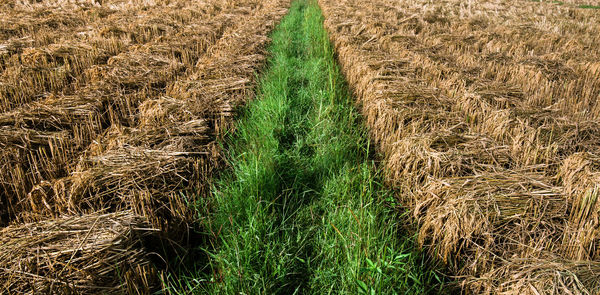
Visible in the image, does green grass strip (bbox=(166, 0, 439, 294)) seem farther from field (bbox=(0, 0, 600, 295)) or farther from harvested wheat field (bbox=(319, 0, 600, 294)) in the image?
harvested wheat field (bbox=(319, 0, 600, 294))

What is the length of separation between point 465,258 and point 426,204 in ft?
1.44

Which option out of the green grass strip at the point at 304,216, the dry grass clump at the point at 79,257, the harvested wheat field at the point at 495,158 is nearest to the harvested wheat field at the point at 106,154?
the dry grass clump at the point at 79,257

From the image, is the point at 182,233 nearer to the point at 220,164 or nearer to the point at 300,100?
the point at 220,164

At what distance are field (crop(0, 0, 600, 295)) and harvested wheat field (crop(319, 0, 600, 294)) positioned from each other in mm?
16

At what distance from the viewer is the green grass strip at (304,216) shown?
6.14 feet

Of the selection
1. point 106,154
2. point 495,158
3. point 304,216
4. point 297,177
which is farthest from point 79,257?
point 495,158

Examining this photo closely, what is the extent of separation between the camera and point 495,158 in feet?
8.71

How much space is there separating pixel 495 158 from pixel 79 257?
2.91 meters

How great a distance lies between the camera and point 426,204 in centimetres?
235

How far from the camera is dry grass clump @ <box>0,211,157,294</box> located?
163cm

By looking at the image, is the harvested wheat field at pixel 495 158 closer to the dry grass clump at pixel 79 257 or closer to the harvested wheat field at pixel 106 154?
the harvested wheat field at pixel 106 154

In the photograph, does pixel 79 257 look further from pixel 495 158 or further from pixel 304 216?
pixel 495 158

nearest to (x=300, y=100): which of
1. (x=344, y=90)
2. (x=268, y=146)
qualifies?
(x=344, y=90)

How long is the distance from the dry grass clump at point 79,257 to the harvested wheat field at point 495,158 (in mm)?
1751
